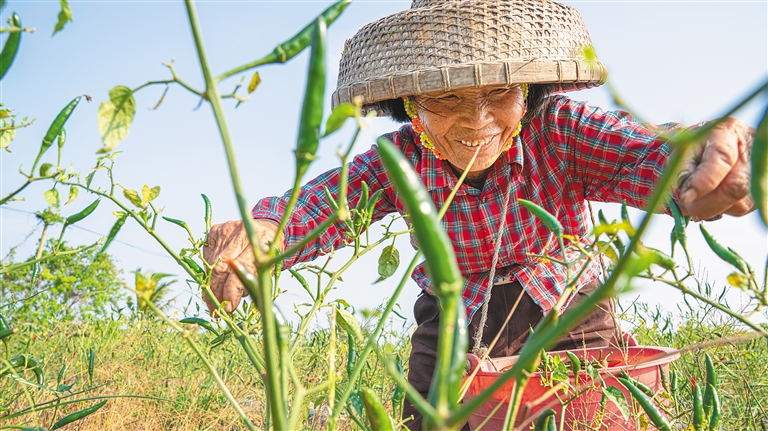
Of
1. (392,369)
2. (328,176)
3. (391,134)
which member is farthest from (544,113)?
(392,369)

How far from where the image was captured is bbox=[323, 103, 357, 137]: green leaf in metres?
0.35

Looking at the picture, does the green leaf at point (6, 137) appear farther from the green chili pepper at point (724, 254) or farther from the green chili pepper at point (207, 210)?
the green chili pepper at point (724, 254)

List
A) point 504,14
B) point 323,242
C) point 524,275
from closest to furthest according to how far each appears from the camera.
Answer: point 504,14 → point 323,242 → point 524,275

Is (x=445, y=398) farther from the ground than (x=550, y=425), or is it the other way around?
(x=445, y=398)

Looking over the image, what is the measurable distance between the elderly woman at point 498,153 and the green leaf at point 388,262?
0.87ft

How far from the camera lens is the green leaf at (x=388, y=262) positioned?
0.91 meters

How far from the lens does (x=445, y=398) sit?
26 centimetres

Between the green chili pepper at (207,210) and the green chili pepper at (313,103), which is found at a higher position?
the green chili pepper at (313,103)

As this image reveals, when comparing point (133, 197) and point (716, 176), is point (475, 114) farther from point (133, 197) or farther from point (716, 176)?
point (133, 197)

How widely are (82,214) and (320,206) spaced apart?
116 cm

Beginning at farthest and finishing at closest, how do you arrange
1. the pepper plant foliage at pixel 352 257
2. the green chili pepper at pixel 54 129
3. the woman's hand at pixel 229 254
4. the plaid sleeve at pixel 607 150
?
the plaid sleeve at pixel 607 150 < the woman's hand at pixel 229 254 < the green chili pepper at pixel 54 129 < the pepper plant foliage at pixel 352 257

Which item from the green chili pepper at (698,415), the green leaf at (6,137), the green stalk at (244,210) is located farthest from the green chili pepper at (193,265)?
the green chili pepper at (698,415)

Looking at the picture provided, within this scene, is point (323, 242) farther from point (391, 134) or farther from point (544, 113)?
point (544, 113)

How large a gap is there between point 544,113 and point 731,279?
1.47 m
